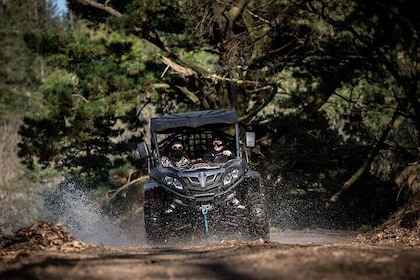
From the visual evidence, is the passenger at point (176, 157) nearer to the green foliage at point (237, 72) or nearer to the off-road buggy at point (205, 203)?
the off-road buggy at point (205, 203)

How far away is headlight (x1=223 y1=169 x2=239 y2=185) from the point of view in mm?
11699

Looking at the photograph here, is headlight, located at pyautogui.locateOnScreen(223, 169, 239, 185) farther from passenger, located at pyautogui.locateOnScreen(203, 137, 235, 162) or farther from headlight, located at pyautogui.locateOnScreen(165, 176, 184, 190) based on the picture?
passenger, located at pyautogui.locateOnScreen(203, 137, 235, 162)

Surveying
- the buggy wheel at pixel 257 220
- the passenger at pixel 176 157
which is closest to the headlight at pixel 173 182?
the passenger at pixel 176 157

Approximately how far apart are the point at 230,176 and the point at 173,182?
957 millimetres

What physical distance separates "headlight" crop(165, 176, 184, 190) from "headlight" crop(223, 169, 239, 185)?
736 mm

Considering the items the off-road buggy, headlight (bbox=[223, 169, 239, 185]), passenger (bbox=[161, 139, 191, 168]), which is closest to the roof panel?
Result: passenger (bbox=[161, 139, 191, 168])

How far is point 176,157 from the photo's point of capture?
13086mm

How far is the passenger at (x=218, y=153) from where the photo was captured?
41.7ft

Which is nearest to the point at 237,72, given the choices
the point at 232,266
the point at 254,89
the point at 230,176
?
the point at 254,89

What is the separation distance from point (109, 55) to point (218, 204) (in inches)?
419

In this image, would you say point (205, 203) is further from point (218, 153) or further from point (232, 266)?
point (232, 266)

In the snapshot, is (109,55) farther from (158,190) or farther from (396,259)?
(396,259)

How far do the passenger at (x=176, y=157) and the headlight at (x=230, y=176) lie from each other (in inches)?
51.3


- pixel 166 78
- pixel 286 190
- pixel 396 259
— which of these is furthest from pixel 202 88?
pixel 396 259
